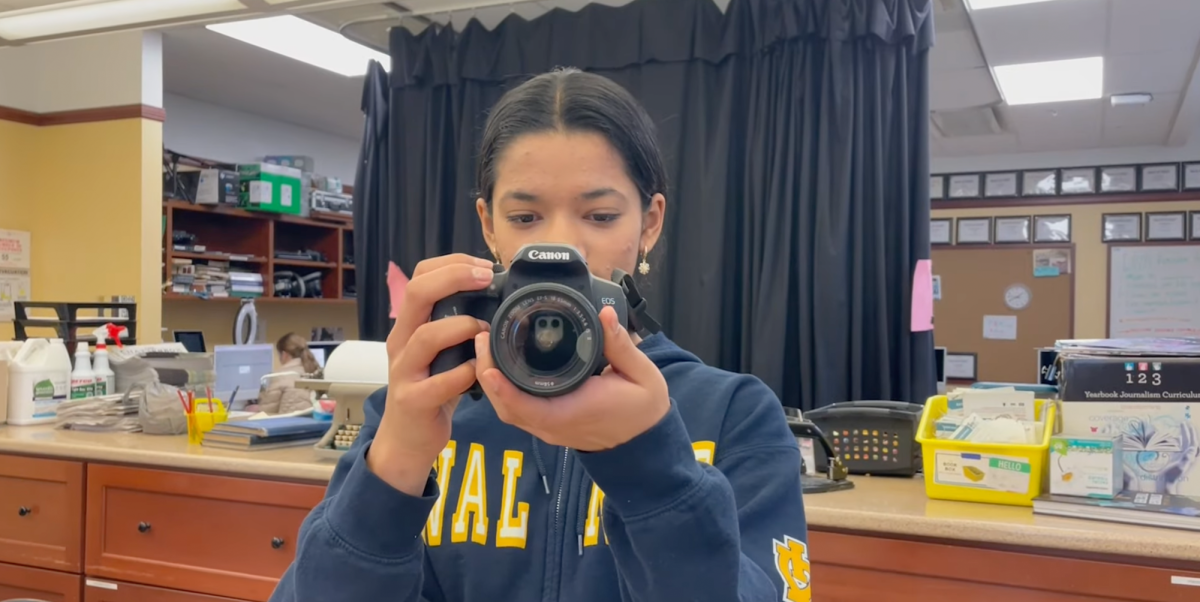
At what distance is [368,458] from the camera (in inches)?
28.0

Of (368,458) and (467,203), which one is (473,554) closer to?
(368,458)

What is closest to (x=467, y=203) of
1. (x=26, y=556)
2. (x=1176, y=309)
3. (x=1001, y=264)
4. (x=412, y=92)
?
(x=412, y=92)

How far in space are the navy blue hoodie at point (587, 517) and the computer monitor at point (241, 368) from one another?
76.0 inches

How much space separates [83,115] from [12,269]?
75 cm

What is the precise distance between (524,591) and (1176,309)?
5.72 metres

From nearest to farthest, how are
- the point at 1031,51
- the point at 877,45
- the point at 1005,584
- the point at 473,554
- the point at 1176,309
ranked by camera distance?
the point at 473,554
the point at 1005,584
the point at 877,45
the point at 1031,51
the point at 1176,309

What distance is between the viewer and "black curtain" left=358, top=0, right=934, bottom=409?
2.70m

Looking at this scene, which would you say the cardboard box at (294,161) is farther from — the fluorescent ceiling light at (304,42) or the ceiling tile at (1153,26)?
the ceiling tile at (1153,26)

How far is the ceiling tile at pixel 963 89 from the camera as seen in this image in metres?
3.98

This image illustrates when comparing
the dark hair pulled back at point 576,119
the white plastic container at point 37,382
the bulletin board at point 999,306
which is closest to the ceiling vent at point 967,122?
the bulletin board at point 999,306

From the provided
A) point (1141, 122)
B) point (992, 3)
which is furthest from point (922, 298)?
point (1141, 122)

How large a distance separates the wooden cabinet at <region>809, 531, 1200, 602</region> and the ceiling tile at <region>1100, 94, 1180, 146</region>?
12.6 feet

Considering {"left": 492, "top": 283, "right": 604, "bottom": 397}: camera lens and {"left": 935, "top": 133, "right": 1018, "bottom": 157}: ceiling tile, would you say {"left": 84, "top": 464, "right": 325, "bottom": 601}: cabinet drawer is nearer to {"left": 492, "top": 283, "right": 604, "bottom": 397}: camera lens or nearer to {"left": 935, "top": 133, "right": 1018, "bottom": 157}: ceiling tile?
{"left": 492, "top": 283, "right": 604, "bottom": 397}: camera lens

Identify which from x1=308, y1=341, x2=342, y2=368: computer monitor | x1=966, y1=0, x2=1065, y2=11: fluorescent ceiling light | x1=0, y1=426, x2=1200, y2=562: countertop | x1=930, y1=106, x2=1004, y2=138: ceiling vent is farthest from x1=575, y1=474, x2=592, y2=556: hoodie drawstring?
x1=930, y1=106, x2=1004, y2=138: ceiling vent
